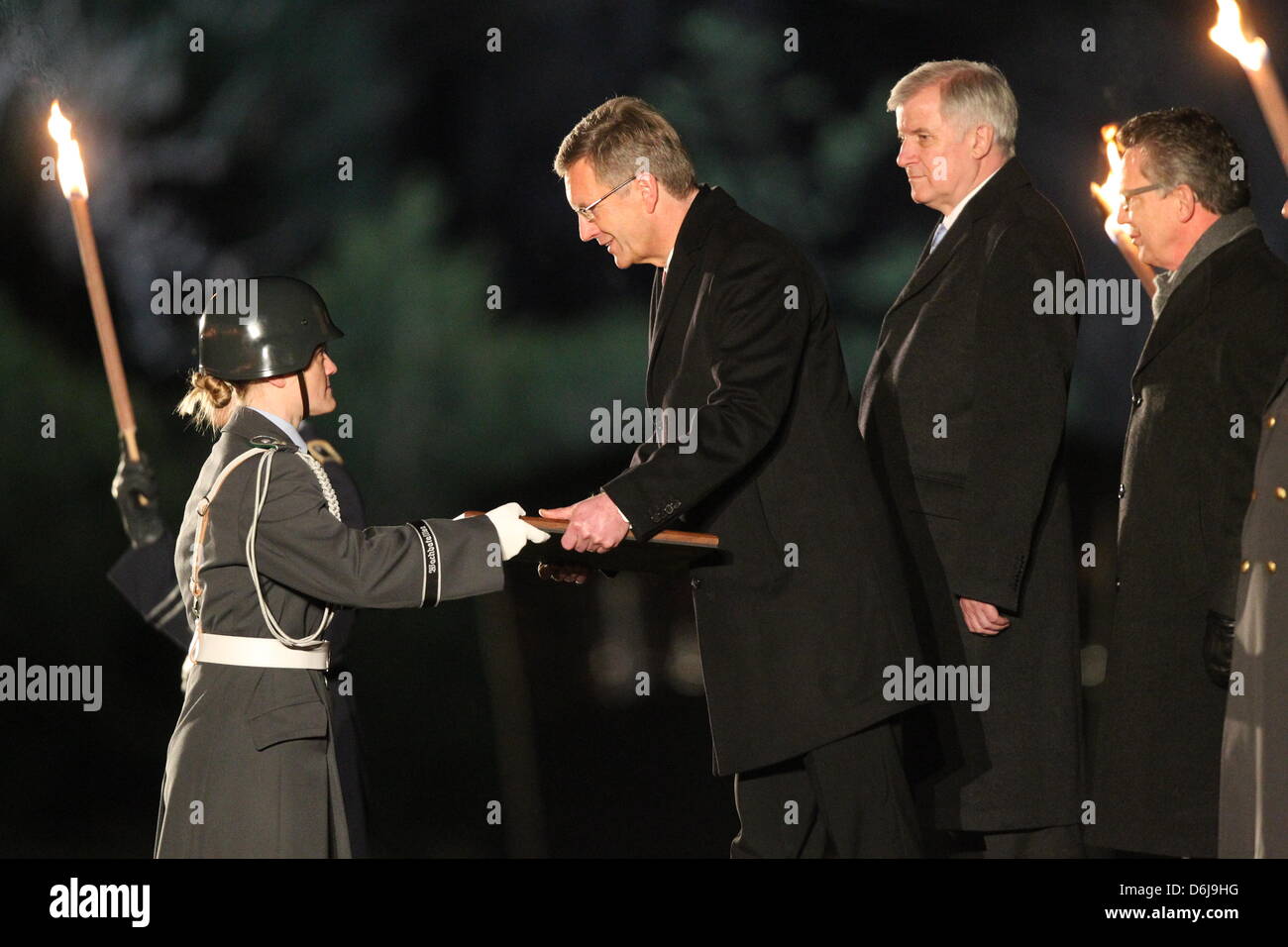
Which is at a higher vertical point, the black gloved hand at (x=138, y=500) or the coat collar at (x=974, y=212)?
the coat collar at (x=974, y=212)

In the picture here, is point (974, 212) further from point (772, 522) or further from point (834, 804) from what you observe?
point (834, 804)

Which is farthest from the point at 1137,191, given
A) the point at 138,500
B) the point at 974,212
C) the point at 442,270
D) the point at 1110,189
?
the point at 138,500

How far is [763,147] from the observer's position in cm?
461

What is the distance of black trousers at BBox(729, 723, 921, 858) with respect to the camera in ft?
9.09

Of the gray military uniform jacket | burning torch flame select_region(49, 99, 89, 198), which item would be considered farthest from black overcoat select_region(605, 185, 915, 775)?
burning torch flame select_region(49, 99, 89, 198)

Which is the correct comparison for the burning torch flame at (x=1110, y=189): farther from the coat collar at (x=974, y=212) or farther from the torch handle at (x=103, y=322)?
the torch handle at (x=103, y=322)

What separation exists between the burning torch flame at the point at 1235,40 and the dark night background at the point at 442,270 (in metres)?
0.18

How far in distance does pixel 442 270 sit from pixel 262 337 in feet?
6.33

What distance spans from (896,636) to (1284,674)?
26.2 inches

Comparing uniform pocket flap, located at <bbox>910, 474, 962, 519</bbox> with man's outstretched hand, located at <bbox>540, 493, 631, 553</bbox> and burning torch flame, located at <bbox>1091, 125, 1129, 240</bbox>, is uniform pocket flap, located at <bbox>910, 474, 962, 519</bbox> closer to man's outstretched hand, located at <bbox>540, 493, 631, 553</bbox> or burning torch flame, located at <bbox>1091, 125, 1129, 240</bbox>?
man's outstretched hand, located at <bbox>540, 493, 631, 553</bbox>

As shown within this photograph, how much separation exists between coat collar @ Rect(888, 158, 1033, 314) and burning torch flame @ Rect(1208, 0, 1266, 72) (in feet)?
4.86

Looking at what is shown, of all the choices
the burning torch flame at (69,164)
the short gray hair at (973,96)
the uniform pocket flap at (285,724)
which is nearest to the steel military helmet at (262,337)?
the uniform pocket flap at (285,724)

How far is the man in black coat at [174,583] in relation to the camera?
12.8ft

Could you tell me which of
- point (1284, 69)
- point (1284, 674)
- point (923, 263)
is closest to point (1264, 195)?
point (1284, 69)
